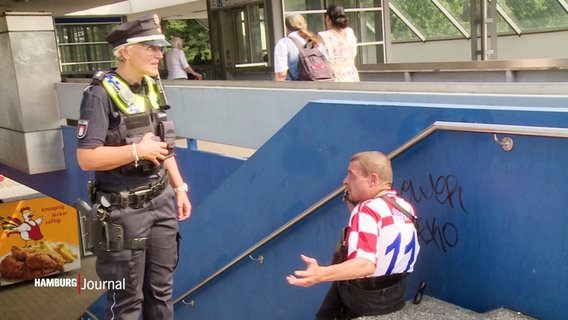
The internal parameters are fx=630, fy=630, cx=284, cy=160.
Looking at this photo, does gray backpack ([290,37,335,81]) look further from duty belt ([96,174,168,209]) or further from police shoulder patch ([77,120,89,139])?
police shoulder patch ([77,120,89,139])

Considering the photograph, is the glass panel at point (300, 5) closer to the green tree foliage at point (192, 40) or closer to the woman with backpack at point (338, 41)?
the woman with backpack at point (338, 41)

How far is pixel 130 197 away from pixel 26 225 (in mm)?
12609

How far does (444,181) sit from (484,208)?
27 cm

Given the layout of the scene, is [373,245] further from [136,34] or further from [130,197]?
[136,34]

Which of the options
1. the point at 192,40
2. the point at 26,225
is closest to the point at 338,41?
the point at 26,225

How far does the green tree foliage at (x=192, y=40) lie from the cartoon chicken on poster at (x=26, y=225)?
646 inches

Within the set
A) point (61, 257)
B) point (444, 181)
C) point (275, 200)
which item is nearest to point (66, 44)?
point (61, 257)

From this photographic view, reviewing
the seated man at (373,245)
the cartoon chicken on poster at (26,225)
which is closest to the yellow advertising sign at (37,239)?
the cartoon chicken on poster at (26,225)

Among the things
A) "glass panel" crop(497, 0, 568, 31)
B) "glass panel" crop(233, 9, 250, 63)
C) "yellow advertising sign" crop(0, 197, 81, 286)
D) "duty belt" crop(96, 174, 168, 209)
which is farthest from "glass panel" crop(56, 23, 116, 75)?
"duty belt" crop(96, 174, 168, 209)

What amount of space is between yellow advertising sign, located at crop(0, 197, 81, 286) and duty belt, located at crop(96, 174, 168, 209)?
12023 mm

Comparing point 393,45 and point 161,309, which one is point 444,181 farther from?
point 393,45

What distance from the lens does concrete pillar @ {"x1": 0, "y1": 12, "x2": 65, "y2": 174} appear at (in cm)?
848

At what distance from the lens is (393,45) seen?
54.7 ft

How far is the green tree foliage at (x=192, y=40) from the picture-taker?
99.3ft
